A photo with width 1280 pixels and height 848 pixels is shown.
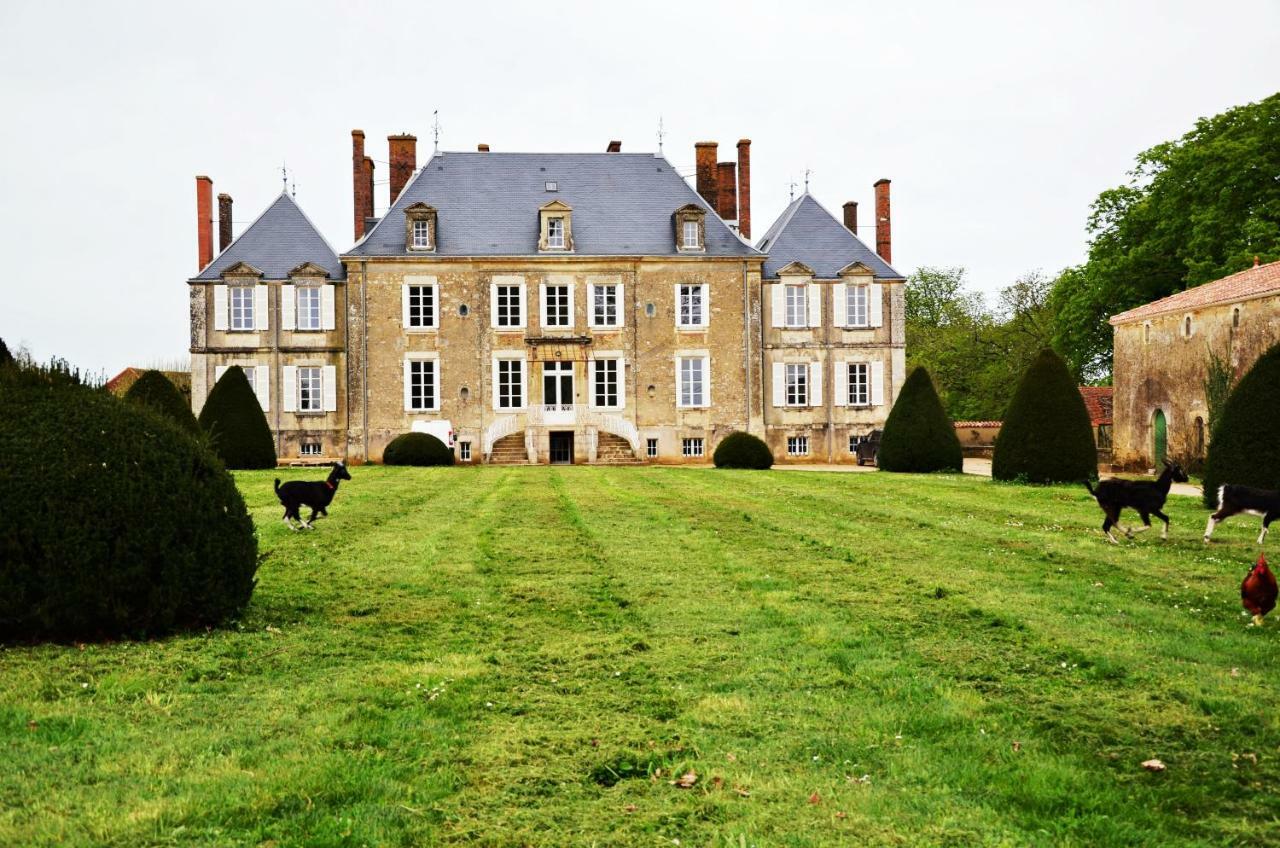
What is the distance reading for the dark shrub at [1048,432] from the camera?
19906 millimetres

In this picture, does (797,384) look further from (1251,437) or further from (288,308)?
(1251,437)

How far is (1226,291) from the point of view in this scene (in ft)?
82.6

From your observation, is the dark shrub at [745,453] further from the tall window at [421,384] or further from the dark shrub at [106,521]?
the dark shrub at [106,521]

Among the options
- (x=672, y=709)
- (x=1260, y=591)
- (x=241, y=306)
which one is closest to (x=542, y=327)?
(x=241, y=306)

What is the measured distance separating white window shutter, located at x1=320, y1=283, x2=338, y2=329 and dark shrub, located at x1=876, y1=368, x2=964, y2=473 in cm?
1881

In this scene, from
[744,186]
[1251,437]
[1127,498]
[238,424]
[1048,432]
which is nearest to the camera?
[1127,498]

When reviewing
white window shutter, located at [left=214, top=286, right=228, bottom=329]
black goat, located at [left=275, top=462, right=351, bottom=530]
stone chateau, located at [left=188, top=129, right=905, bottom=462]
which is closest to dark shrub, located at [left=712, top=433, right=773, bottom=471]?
stone chateau, located at [left=188, top=129, right=905, bottom=462]

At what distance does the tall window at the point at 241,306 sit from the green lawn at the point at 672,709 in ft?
86.0

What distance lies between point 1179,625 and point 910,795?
12.9ft

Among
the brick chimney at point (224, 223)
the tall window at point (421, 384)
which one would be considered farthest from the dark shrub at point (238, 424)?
the brick chimney at point (224, 223)

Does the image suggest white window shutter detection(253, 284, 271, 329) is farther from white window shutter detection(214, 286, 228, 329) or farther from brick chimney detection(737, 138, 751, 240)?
brick chimney detection(737, 138, 751, 240)

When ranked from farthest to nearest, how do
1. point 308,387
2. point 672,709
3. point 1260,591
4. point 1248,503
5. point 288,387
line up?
point 308,387 < point 288,387 < point 1248,503 < point 1260,591 < point 672,709

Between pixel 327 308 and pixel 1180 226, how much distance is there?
28.4m

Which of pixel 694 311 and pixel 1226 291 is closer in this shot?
pixel 1226 291
